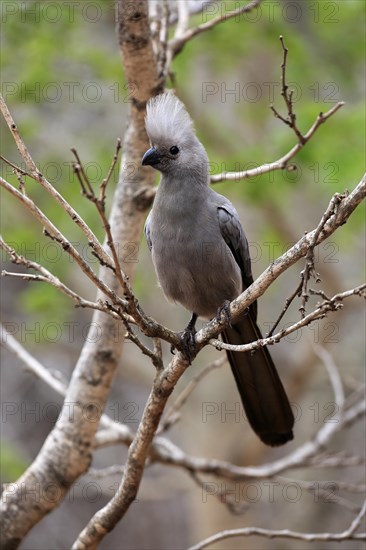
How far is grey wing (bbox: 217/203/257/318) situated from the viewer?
164 inches

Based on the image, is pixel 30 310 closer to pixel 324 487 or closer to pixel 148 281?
pixel 148 281

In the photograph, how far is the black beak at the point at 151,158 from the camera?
13.5 ft

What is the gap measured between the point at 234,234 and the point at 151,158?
656 mm

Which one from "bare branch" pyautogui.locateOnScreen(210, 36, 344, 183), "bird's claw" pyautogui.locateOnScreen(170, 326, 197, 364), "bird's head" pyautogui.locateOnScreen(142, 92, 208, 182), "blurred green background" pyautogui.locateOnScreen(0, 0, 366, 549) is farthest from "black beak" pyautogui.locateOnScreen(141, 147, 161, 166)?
"blurred green background" pyautogui.locateOnScreen(0, 0, 366, 549)

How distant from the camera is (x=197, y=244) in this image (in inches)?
160

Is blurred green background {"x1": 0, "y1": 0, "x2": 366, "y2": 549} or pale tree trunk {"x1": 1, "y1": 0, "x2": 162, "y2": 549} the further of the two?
blurred green background {"x1": 0, "y1": 0, "x2": 366, "y2": 549}

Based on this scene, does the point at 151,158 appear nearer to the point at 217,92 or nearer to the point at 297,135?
the point at 297,135

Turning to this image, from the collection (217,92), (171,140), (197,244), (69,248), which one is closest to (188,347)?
(69,248)

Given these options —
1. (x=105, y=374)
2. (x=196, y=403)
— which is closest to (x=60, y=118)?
(x=196, y=403)

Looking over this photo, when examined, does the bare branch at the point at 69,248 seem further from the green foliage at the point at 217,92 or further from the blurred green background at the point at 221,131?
the green foliage at the point at 217,92

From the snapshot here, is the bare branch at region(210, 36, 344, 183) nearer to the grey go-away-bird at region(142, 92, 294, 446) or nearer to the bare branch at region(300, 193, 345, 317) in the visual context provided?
the grey go-away-bird at region(142, 92, 294, 446)

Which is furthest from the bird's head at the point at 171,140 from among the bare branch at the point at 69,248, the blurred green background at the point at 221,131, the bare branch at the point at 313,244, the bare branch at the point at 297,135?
the bare branch at the point at 313,244

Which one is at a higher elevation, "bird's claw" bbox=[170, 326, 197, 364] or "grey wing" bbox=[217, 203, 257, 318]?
"grey wing" bbox=[217, 203, 257, 318]

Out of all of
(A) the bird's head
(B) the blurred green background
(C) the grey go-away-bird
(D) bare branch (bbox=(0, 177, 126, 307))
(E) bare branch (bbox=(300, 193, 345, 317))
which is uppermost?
(B) the blurred green background
